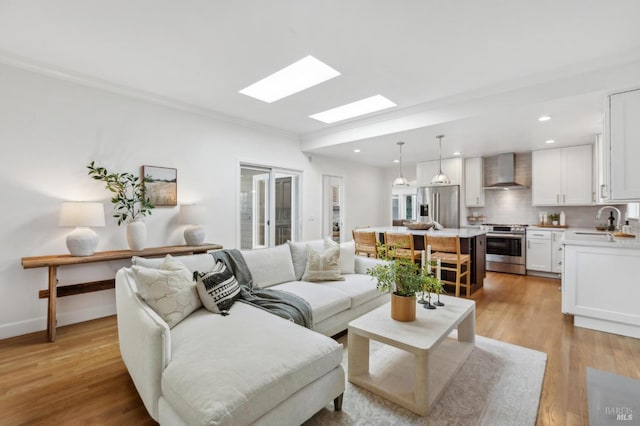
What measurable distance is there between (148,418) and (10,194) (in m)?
2.74

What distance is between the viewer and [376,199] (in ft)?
26.6

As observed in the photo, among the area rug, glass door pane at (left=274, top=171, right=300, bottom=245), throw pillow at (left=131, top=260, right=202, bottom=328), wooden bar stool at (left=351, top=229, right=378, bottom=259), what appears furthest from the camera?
glass door pane at (left=274, top=171, right=300, bottom=245)

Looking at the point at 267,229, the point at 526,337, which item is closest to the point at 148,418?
the point at 526,337

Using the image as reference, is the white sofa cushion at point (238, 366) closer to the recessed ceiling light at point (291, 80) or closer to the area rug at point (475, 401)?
the area rug at point (475, 401)

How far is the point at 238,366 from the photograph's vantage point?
1.45 m

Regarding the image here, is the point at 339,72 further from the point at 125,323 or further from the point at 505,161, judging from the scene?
the point at 505,161

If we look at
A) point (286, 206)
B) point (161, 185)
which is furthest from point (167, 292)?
point (286, 206)

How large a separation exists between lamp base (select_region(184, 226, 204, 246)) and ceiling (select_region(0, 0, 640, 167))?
1.76 m

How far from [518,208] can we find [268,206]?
5.23 m

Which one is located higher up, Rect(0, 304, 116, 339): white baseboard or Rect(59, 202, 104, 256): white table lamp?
Rect(59, 202, 104, 256): white table lamp

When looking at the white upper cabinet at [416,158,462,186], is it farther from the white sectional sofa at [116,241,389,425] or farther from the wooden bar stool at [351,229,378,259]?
the white sectional sofa at [116,241,389,425]

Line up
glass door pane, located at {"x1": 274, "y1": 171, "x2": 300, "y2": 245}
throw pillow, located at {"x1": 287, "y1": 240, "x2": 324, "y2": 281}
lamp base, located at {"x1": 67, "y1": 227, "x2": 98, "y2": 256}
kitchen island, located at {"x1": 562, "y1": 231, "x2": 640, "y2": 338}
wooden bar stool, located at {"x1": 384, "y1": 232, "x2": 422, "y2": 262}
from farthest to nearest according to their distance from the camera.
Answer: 1. glass door pane, located at {"x1": 274, "y1": 171, "x2": 300, "y2": 245}
2. wooden bar stool, located at {"x1": 384, "y1": 232, "x2": 422, "y2": 262}
3. throw pillow, located at {"x1": 287, "y1": 240, "x2": 324, "y2": 281}
4. lamp base, located at {"x1": 67, "y1": 227, "x2": 98, "y2": 256}
5. kitchen island, located at {"x1": 562, "y1": 231, "x2": 640, "y2": 338}

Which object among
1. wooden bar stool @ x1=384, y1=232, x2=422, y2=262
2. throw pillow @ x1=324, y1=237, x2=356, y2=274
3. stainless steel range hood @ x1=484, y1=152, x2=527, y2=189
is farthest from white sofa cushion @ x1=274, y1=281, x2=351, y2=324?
stainless steel range hood @ x1=484, y1=152, x2=527, y2=189

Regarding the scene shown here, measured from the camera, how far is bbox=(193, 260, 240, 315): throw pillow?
220 cm
